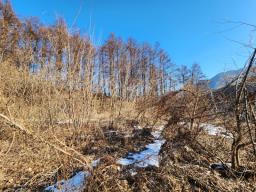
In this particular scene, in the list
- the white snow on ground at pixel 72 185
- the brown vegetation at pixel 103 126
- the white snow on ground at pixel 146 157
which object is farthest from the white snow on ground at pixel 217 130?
the white snow on ground at pixel 72 185

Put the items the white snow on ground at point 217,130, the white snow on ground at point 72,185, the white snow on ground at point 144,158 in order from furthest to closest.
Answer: the white snow on ground at point 217,130 → the white snow on ground at point 144,158 → the white snow on ground at point 72,185

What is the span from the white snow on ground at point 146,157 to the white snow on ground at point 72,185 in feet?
2.33

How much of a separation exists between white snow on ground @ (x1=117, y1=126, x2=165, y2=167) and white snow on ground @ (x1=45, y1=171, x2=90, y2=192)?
709 millimetres

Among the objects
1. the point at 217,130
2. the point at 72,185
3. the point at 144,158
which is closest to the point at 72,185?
the point at 72,185

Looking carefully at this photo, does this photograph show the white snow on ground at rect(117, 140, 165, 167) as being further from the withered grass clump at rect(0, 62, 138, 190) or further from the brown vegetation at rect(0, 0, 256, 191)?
the withered grass clump at rect(0, 62, 138, 190)

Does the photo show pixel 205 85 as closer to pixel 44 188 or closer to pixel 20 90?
pixel 44 188

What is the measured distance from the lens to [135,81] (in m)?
6.79

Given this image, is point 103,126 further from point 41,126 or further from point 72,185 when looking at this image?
point 72,185

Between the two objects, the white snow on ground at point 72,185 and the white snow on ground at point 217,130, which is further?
the white snow on ground at point 217,130

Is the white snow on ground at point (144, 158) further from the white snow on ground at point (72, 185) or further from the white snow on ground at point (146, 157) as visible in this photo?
the white snow on ground at point (72, 185)

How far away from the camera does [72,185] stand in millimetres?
2705

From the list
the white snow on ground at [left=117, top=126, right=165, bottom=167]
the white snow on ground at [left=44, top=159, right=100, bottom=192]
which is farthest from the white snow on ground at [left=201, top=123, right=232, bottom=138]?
the white snow on ground at [left=44, top=159, right=100, bottom=192]

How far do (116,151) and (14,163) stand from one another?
1864 mm

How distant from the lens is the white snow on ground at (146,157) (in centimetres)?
320
